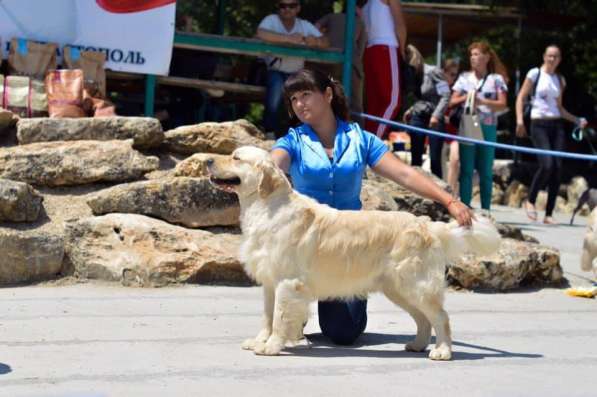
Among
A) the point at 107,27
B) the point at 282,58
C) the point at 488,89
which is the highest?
the point at 107,27

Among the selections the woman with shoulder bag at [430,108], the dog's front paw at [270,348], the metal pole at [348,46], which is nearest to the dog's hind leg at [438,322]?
the dog's front paw at [270,348]

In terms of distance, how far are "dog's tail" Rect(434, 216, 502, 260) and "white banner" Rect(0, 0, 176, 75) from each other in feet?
19.2

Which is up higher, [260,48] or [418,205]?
[260,48]

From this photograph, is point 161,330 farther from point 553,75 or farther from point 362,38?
point 553,75

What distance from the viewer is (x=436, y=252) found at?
685 cm

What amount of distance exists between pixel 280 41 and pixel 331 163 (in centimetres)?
573

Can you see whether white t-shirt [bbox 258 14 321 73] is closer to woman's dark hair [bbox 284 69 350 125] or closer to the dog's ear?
woman's dark hair [bbox 284 69 350 125]

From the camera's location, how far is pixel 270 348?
669 centimetres

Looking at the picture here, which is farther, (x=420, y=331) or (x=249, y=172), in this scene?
(x=420, y=331)

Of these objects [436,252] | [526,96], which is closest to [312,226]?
[436,252]

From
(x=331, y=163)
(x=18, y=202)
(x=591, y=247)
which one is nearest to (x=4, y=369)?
(x=331, y=163)

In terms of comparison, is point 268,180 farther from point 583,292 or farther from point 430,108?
point 430,108

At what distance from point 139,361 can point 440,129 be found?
8217 millimetres

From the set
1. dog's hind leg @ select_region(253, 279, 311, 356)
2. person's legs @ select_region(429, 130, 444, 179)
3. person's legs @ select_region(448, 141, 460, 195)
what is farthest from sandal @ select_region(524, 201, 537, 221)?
dog's hind leg @ select_region(253, 279, 311, 356)
